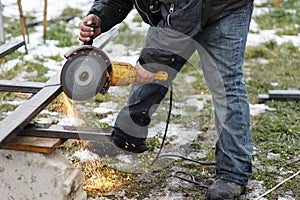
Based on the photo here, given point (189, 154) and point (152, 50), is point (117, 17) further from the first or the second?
point (189, 154)

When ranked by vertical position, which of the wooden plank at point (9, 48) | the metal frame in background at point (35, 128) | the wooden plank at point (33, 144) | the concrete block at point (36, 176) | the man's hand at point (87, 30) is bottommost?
the concrete block at point (36, 176)

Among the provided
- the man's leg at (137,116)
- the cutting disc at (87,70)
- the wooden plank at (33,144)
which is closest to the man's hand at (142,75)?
the cutting disc at (87,70)

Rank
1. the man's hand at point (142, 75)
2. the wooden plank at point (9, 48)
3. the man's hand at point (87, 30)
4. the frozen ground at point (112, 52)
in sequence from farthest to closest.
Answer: the frozen ground at point (112, 52) < the wooden plank at point (9, 48) < the man's hand at point (87, 30) < the man's hand at point (142, 75)

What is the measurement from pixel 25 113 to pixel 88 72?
419 millimetres

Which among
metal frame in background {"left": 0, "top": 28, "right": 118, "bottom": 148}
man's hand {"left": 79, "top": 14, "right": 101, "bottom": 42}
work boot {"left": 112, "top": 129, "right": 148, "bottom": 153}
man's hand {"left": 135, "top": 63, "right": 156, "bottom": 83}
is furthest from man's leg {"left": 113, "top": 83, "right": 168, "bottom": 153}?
metal frame in background {"left": 0, "top": 28, "right": 118, "bottom": 148}

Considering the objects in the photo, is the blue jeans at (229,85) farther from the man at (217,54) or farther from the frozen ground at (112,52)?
the frozen ground at (112,52)

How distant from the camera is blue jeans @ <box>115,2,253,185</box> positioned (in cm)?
338

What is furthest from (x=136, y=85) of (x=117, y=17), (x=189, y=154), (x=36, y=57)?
(x=36, y=57)

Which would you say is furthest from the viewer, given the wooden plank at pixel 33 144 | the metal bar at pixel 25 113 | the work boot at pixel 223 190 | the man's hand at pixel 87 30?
the man's hand at pixel 87 30

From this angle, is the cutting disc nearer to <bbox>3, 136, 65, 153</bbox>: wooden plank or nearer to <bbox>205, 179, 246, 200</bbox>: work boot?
<bbox>3, 136, 65, 153</bbox>: wooden plank

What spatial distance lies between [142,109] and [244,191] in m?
0.88

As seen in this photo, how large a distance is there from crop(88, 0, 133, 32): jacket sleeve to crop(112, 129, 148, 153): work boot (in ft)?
2.36

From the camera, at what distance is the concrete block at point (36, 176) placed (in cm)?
301

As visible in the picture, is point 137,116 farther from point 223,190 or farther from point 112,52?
point 112,52
